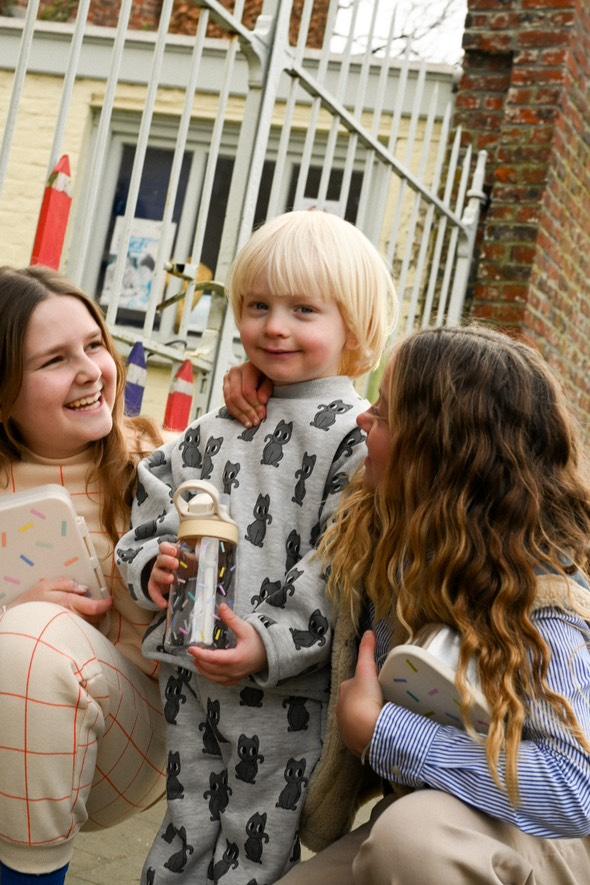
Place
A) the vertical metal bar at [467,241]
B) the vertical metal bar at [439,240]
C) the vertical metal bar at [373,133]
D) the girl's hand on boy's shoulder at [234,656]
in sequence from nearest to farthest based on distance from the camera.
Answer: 1. the girl's hand on boy's shoulder at [234,656]
2. the vertical metal bar at [373,133]
3. the vertical metal bar at [439,240]
4. the vertical metal bar at [467,241]

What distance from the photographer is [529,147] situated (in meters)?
5.90

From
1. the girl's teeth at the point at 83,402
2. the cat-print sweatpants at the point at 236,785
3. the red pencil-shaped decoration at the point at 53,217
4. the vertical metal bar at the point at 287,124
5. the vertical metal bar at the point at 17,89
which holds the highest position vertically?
the vertical metal bar at the point at 287,124

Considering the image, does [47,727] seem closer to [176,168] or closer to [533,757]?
[533,757]

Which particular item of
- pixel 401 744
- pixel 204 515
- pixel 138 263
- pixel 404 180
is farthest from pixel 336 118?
pixel 138 263

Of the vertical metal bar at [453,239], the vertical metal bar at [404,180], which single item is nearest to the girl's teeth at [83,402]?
the vertical metal bar at [404,180]

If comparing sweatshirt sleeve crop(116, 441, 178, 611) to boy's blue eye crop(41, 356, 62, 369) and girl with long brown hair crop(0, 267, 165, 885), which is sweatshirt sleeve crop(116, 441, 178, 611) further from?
boy's blue eye crop(41, 356, 62, 369)

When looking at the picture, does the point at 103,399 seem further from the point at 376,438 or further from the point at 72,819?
the point at 72,819

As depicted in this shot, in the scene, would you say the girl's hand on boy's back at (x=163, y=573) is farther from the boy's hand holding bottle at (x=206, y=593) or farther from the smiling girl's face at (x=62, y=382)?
the smiling girl's face at (x=62, y=382)

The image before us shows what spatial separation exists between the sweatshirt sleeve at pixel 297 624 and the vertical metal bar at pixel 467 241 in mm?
4031

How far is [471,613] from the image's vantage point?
5.84ft

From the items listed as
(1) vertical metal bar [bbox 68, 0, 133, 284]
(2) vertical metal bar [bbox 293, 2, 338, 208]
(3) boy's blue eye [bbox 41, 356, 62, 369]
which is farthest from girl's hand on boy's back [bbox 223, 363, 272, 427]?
(2) vertical metal bar [bbox 293, 2, 338, 208]

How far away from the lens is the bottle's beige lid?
1854mm

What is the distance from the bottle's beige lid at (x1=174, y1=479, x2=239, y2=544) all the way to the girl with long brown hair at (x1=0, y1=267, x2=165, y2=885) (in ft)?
0.98

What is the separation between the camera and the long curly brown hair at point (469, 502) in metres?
1.77
